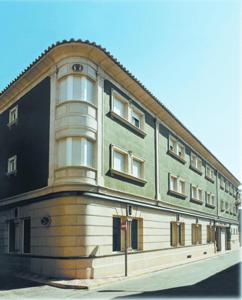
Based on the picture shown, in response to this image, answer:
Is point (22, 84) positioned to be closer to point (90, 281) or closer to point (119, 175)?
point (119, 175)

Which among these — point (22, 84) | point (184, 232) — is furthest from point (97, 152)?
point (184, 232)

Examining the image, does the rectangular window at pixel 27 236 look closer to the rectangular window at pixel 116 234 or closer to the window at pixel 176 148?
the rectangular window at pixel 116 234

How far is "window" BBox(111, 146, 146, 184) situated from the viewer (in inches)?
668

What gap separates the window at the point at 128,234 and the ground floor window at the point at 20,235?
4039mm

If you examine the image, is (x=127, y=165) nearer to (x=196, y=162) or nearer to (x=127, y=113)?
(x=127, y=113)

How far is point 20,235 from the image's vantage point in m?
17.3

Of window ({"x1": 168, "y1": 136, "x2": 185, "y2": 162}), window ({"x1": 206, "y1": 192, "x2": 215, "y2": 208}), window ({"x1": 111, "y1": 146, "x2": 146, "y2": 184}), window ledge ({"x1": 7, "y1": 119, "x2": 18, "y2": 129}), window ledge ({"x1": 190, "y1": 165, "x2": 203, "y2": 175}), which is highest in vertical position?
window ledge ({"x1": 7, "y1": 119, "x2": 18, "y2": 129})

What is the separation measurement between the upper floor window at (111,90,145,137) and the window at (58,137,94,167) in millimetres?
2619

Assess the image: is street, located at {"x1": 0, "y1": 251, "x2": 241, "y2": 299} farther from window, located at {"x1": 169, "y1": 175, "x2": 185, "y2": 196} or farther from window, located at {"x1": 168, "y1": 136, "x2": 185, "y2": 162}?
window, located at {"x1": 168, "y1": 136, "x2": 185, "y2": 162}

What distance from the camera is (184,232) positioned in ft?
81.5

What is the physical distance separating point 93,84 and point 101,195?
16.4 ft

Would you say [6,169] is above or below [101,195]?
above

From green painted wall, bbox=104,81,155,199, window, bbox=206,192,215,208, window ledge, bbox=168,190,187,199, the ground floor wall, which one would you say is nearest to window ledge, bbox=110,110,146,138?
green painted wall, bbox=104,81,155,199

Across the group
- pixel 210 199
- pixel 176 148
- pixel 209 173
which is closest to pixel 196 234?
pixel 210 199
